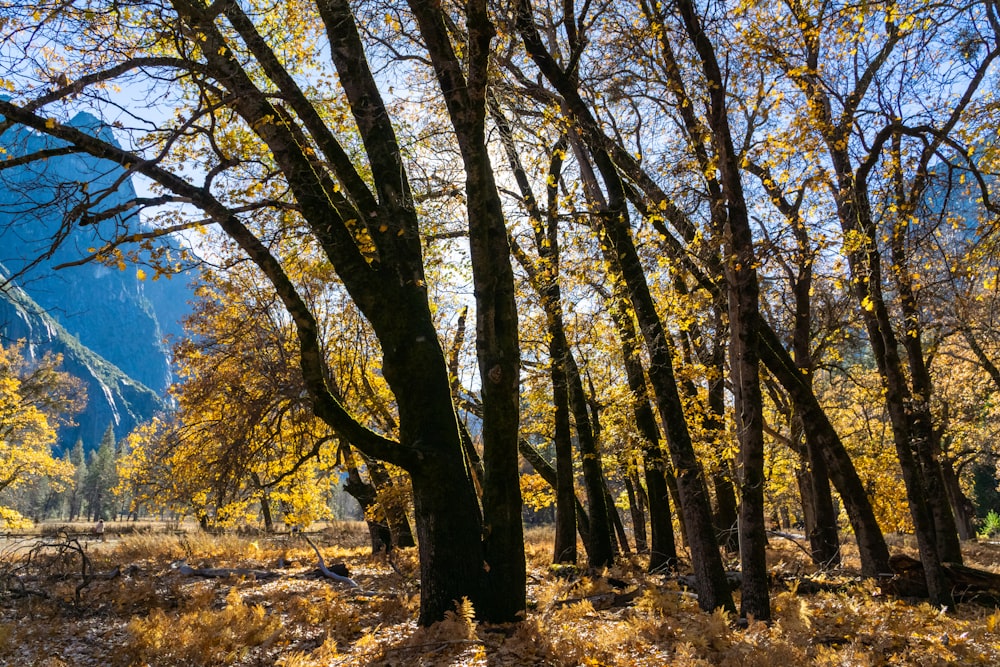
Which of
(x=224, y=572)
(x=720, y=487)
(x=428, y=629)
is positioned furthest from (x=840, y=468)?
(x=224, y=572)

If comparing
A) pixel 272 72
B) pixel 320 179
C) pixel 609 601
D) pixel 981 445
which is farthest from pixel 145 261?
pixel 981 445

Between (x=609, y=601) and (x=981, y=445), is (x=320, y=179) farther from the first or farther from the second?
(x=981, y=445)

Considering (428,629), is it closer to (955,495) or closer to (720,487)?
(720,487)

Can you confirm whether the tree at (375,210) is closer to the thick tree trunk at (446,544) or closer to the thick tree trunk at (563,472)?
the thick tree trunk at (446,544)

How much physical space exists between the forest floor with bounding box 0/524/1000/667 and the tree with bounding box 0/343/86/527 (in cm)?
1892

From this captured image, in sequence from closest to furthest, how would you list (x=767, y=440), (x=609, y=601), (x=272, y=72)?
(x=272, y=72) → (x=609, y=601) → (x=767, y=440)

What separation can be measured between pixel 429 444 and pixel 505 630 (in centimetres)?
186

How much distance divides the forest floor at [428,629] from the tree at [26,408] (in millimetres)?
18921

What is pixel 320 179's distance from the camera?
6.45 metres

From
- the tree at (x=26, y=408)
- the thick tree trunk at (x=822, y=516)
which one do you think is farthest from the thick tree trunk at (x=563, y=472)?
the tree at (x=26, y=408)

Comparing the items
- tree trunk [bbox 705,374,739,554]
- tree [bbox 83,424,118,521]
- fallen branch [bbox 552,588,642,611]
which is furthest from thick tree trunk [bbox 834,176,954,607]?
tree [bbox 83,424,118,521]

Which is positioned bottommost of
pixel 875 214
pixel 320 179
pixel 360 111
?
pixel 875 214

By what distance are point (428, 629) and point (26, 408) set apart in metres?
27.7

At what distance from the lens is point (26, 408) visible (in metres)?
25.1
